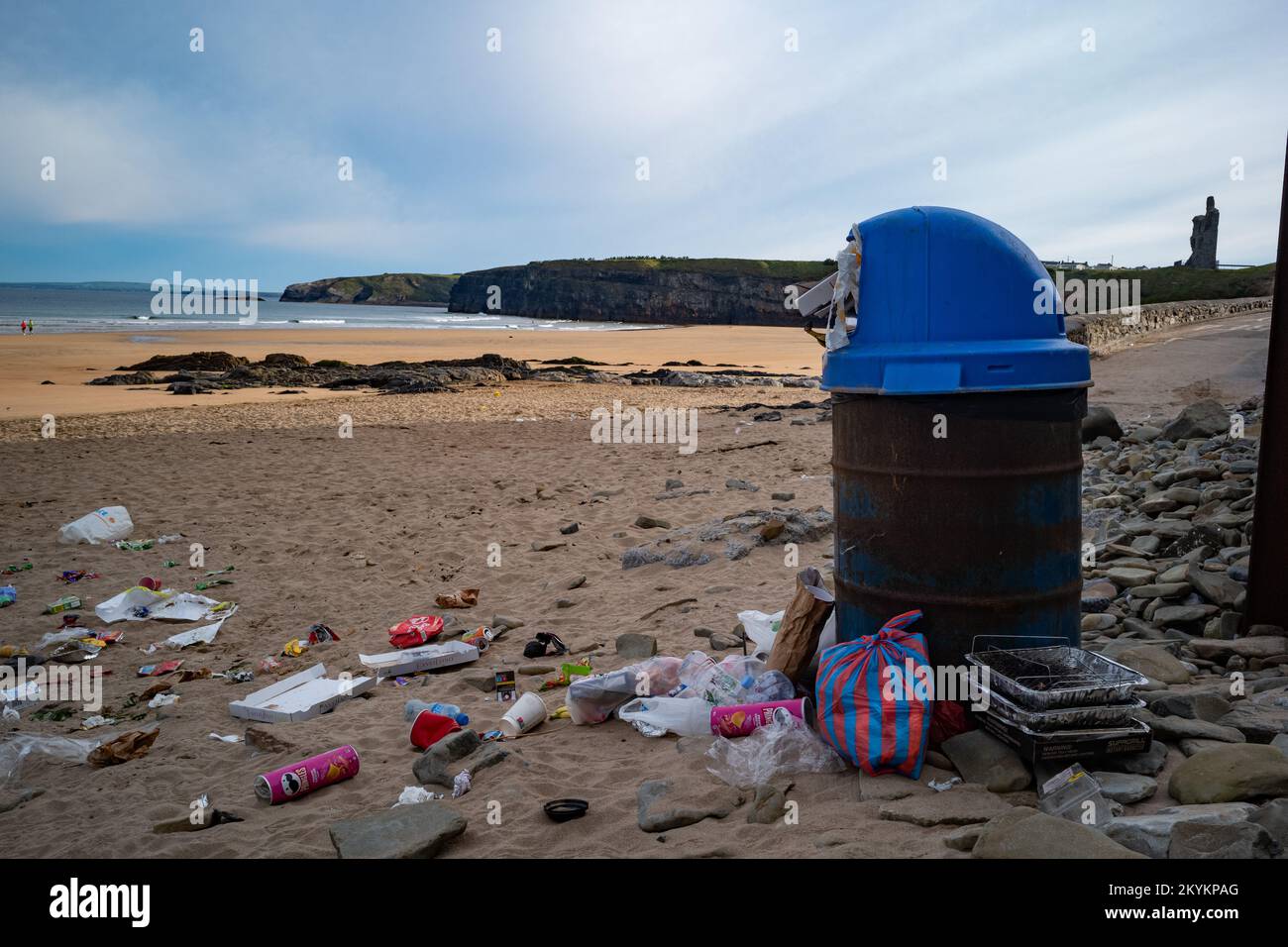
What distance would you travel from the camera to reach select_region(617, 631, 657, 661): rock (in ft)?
17.0

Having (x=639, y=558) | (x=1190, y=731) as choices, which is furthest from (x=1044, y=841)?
(x=639, y=558)

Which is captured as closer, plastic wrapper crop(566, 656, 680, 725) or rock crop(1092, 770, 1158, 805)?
rock crop(1092, 770, 1158, 805)

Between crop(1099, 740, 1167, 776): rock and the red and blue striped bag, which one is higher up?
the red and blue striped bag

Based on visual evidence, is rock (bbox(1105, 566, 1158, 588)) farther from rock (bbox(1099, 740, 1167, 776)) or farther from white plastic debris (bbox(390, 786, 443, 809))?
white plastic debris (bbox(390, 786, 443, 809))

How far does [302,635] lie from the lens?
6258mm

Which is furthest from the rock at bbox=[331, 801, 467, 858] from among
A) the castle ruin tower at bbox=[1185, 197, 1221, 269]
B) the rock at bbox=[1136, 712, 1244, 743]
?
the castle ruin tower at bbox=[1185, 197, 1221, 269]

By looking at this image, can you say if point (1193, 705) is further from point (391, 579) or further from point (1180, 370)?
point (1180, 370)

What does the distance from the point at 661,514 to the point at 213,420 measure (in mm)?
10656

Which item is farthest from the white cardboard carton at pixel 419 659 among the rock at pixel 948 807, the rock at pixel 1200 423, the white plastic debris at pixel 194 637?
the rock at pixel 1200 423

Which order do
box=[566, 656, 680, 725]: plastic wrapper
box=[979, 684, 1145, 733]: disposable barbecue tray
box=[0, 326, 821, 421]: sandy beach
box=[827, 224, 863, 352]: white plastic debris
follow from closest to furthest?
A: box=[979, 684, 1145, 733]: disposable barbecue tray < box=[827, 224, 863, 352]: white plastic debris < box=[566, 656, 680, 725]: plastic wrapper < box=[0, 326, 821, 421]: sandy beach

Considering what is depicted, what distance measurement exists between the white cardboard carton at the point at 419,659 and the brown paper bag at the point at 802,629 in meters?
2.34

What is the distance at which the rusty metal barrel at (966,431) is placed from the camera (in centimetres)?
329

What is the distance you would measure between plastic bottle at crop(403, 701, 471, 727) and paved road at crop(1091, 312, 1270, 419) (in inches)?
452

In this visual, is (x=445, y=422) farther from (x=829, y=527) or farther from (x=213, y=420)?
(x=829, y=527)
